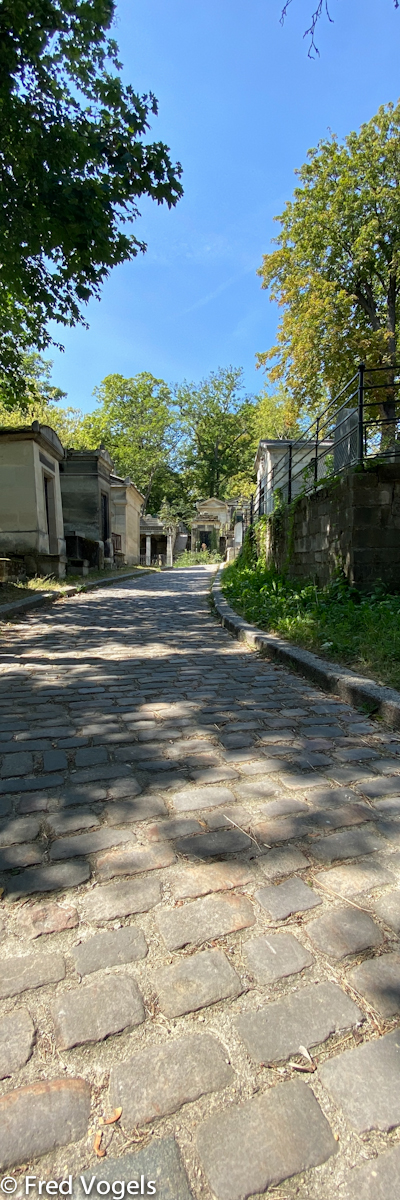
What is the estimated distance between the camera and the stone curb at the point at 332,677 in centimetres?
346

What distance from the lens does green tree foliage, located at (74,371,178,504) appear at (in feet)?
145

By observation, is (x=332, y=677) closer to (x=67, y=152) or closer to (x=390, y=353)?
(x=67, y=152)

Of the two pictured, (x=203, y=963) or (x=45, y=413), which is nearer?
(x=203, y=963)

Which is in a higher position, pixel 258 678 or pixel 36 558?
pixel 36 558

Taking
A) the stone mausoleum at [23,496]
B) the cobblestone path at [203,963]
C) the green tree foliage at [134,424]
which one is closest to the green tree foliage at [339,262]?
the stone mausoleum at [23,496]

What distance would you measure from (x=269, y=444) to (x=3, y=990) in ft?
64.4

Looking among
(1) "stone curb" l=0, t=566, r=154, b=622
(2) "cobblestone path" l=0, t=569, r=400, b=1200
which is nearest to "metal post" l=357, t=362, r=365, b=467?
(2) "cobblestone path" l=0, t=569, r=400, b=1200

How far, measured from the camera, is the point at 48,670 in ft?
16.7

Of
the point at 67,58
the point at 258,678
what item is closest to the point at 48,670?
the point at 258,678

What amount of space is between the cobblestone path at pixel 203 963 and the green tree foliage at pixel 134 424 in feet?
142

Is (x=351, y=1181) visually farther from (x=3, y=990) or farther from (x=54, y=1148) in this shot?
(x=3, y=990)

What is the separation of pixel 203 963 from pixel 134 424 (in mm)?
47194

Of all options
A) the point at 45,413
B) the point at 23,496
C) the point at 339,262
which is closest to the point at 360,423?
the point at 23,496

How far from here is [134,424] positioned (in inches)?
1790
